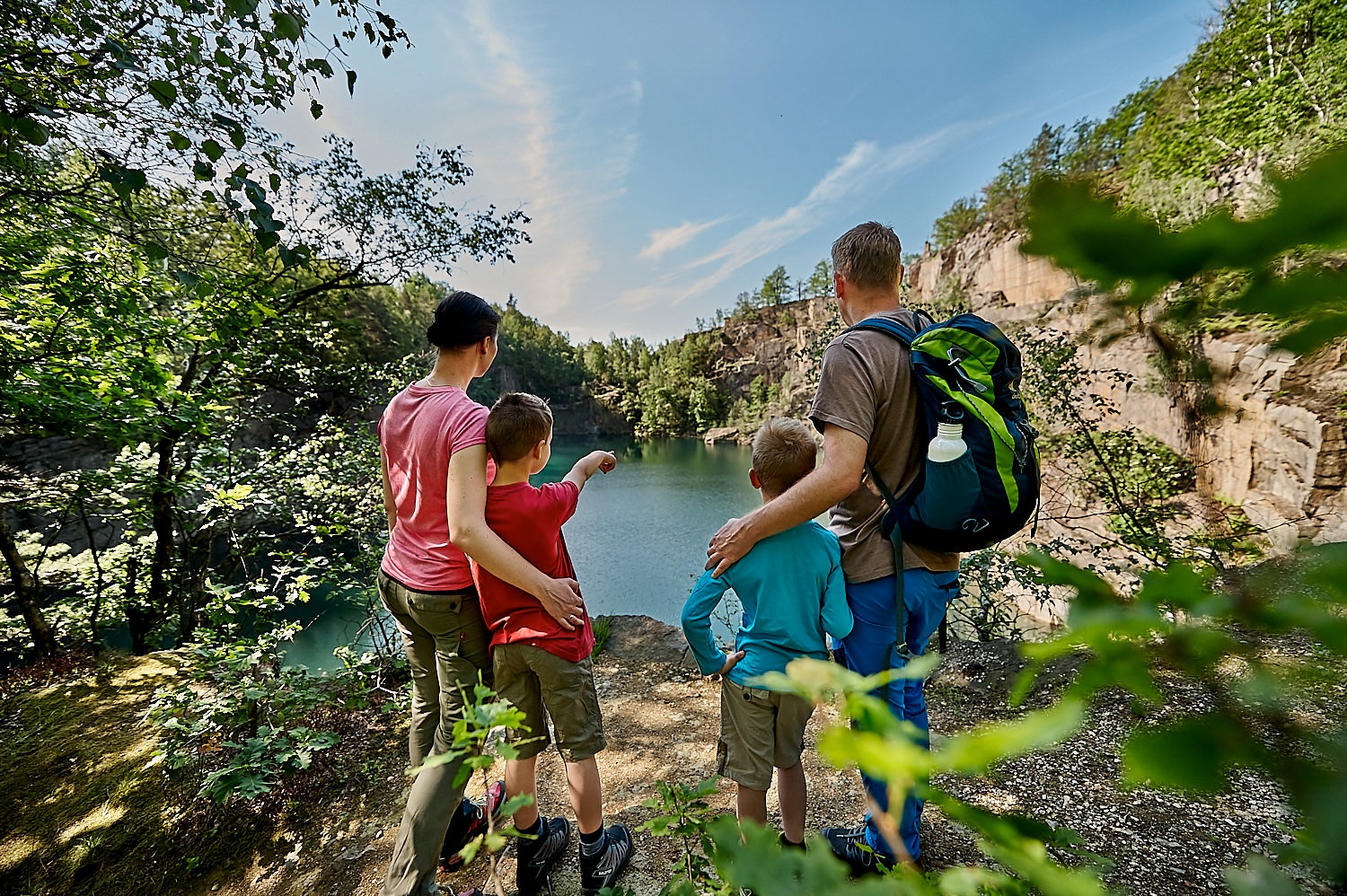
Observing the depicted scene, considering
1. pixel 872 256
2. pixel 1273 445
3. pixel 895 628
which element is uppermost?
pixel 872 256

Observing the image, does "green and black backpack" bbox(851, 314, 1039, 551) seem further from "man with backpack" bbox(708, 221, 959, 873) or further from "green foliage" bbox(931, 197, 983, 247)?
"green foliage" bbox(931, 197, 983, 247)

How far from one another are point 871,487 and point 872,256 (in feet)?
2.10

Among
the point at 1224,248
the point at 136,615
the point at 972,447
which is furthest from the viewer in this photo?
the point at 136,615

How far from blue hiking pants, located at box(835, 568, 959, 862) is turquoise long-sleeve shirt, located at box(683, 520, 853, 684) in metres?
0.05

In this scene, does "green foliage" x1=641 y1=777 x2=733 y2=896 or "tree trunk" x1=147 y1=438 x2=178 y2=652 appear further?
"tree trunk" x1=147 y1=438 x2=178 y2=652

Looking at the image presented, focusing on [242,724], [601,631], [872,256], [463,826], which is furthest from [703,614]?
[601,631]

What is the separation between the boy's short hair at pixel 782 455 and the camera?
1524mm

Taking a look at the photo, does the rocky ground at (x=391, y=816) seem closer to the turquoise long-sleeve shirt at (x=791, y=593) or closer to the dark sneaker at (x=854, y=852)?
the dark sneaker at (x=854, y=852)

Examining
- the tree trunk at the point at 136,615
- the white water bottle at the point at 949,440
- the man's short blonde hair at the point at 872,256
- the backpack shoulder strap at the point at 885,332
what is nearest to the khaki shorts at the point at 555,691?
the backpack shoulder strap at the point at 885,332

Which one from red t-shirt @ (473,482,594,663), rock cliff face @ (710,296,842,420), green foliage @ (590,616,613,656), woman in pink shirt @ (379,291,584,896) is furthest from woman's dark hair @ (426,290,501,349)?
rock cliff face @ (710,296,842,420)

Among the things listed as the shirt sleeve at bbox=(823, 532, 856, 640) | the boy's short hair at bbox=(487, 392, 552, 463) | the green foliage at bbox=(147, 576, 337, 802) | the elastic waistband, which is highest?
the boy's short hair at bbox=(487, 392, 552, 463)

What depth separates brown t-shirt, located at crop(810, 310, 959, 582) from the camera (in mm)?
1342

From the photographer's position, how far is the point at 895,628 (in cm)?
141

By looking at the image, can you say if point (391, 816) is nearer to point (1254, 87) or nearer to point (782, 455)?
point (782, 455)
